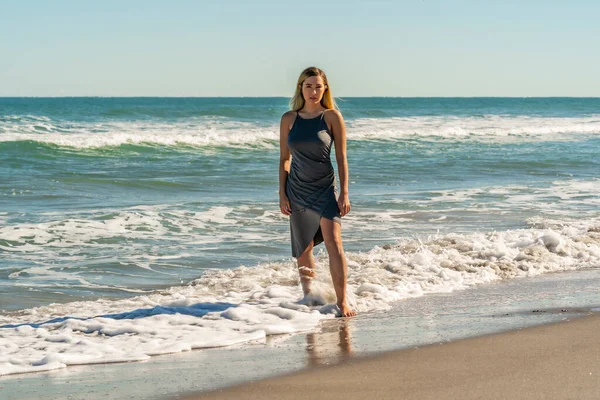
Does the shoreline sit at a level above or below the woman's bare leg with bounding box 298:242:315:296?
below

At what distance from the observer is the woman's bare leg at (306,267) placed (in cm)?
628

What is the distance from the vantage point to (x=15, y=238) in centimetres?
984

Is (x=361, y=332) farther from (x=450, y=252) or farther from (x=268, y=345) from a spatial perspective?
(x=450, y=252)

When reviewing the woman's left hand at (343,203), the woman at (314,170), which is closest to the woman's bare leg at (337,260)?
the woman at (314,170)

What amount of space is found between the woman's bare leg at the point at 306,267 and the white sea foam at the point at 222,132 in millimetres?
21352

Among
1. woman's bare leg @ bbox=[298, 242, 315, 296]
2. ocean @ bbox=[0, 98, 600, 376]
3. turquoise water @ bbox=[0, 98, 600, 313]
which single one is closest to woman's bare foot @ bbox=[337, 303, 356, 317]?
ocean @ bbox=[0, 98, 600, 376]

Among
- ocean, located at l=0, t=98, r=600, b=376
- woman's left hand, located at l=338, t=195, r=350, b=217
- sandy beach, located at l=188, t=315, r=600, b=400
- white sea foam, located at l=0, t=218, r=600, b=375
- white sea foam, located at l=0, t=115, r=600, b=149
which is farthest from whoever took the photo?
white sea foam, located at l=0, t=115, r=600, b=149

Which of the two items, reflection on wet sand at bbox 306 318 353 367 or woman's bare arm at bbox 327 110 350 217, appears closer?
reflection on wet sand at bbox 306 318 353 367

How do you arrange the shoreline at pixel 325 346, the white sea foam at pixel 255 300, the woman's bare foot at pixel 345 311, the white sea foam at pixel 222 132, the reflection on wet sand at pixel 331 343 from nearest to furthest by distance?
the shoreline at pixel 325 346 < the reflection on wet sand at pixel 331 343 < the white sea foam at pixel 255 300 < the woman's bare foot at pixel 345 311 < the white sea foam at pixel 222 132

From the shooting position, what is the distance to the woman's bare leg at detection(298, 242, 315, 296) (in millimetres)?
6284

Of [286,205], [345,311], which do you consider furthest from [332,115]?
[345,311]

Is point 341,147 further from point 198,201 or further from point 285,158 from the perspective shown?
point 198,201

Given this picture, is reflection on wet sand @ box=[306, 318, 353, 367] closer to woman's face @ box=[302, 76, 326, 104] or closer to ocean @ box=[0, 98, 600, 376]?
ocean @ box=[0, 98, 600, 376]

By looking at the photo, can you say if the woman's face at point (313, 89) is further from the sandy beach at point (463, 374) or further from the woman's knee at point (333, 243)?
the sandy beach at point (463, 374)
